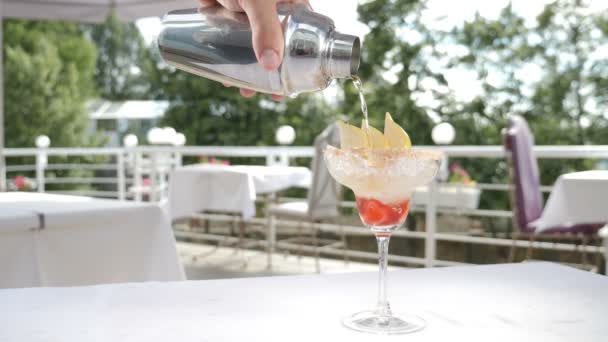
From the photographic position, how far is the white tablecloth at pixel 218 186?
4.36 meters

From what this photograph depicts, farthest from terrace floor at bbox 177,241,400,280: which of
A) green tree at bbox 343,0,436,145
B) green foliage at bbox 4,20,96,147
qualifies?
green foliage at bbox 4,20,96,147

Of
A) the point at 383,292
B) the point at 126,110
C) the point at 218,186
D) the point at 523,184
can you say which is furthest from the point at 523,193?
the point at 126,110

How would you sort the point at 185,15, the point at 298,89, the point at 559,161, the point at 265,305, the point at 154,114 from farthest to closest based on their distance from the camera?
the point at 154,114
the point at 559,161
the point at 185,15
the point at 298,89
the point at 265,305

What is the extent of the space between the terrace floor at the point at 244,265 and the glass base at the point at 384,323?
3.76 meters

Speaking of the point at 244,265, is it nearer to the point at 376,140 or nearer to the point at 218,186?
the point at 218,186

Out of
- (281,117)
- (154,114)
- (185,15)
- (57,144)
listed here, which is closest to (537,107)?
(281,117)

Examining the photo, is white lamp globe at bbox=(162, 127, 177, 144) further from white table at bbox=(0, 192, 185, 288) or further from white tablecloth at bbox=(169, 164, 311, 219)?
white table at bbox=(0, 192, 185, 288)

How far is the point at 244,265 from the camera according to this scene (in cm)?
506

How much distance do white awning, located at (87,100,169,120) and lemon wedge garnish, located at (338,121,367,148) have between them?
17.6 meters

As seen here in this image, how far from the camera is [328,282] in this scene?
0.83 meters

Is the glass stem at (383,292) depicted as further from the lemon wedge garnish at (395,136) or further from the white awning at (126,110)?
the white awning at (126,110)

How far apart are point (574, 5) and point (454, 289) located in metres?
13.9

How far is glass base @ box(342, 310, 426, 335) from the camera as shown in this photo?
0.63 meters

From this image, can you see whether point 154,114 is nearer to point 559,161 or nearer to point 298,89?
point 559,161
